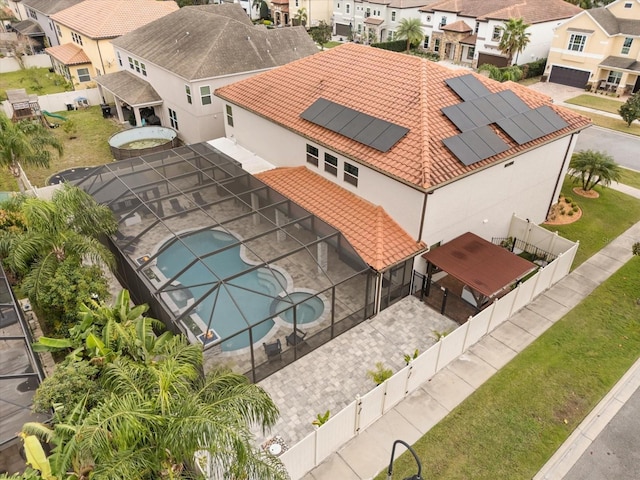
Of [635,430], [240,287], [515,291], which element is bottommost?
[635,430]

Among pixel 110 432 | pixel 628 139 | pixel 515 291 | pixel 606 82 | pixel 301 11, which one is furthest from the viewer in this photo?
pixel 301 11

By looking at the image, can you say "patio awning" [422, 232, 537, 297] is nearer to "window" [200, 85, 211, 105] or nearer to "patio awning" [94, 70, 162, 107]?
"window" [200, 85, 211, 105]

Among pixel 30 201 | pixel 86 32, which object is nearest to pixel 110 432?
pixel 30 201

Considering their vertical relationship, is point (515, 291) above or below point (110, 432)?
below

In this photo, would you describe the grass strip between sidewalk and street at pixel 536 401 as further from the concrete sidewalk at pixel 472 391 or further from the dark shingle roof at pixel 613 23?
the dark shingle roof at pixel 613 23

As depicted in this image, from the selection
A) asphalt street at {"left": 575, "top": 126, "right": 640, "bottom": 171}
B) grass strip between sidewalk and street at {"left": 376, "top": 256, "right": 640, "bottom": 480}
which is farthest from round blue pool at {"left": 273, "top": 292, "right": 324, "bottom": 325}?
asphalt street at {"left": 575, "top": 126, "right": 640, "bottom": 171}

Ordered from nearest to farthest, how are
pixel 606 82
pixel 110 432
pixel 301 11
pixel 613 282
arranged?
pixel 110 432
pixel 613 282
pixel 606 82
pixel 301 11

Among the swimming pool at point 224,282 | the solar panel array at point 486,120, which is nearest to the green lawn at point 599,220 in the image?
the solar panel array at point 486,120

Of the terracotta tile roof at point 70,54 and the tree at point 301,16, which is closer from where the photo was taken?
the terracotta tile roof at point 70,54

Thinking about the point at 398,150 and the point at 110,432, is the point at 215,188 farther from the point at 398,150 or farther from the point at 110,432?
the point at 110,432
